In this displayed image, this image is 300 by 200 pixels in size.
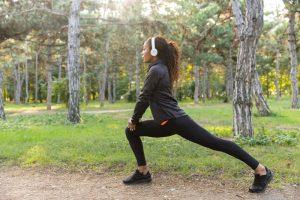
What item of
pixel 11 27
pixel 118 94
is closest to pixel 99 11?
pixel 11 27

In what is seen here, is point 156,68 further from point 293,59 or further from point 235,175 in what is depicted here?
point 293,59

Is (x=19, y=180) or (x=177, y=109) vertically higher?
(x=177, y=109)

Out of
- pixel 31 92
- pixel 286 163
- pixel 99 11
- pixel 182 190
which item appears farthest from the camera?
pixel 31 92

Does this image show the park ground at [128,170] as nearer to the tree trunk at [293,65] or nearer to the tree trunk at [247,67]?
the tree trunk at [247,67]

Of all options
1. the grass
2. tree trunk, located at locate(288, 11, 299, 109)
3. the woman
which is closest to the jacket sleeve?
the woman

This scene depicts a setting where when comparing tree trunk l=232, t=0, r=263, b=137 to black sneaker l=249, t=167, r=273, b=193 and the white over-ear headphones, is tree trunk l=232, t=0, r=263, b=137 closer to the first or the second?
black sneaker l=249, t=167, r=273, b=193

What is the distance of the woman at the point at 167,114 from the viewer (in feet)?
15.9

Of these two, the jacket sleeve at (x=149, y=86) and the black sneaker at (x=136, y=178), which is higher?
the jacket sleeve at (x=149, y=86)

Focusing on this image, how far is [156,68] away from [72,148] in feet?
13.8

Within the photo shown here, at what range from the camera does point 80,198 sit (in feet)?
16.5

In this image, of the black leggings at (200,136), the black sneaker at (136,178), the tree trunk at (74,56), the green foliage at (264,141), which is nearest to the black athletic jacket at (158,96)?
the black leggings at (200,136)

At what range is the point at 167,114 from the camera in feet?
15.9

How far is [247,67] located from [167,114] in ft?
14.9

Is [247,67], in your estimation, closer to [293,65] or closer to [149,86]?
[149,86]
